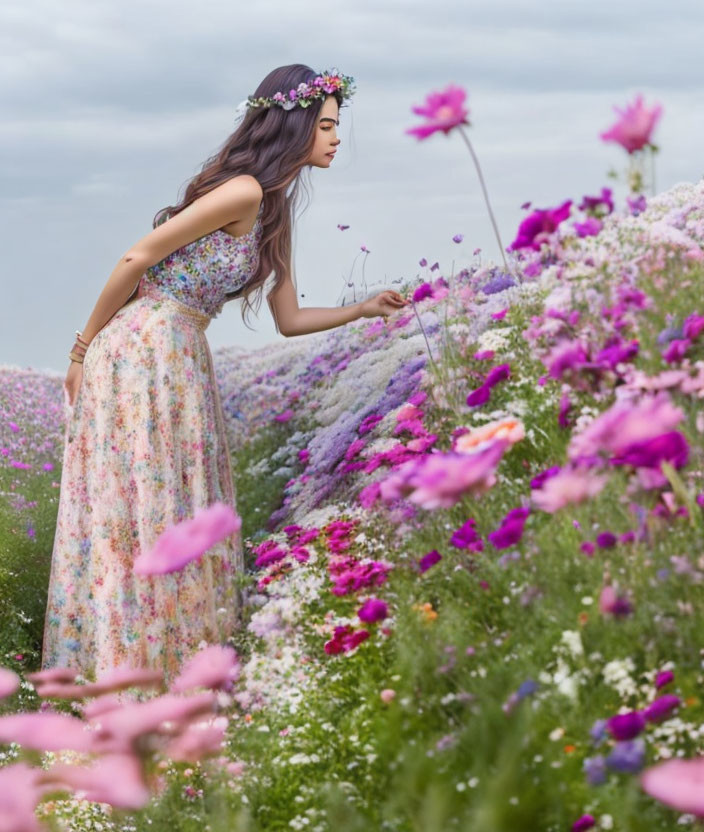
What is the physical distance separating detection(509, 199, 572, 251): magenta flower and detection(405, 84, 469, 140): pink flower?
0.39 metres

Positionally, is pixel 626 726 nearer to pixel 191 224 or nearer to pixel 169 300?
pixel 191 224

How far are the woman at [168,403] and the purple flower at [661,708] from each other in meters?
3.09

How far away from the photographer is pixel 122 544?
5527 millimetres

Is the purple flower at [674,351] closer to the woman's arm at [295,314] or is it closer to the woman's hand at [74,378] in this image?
the woman's arm at [295,314]

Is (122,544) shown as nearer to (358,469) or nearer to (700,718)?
(358,469)

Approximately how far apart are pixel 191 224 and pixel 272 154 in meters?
0.63

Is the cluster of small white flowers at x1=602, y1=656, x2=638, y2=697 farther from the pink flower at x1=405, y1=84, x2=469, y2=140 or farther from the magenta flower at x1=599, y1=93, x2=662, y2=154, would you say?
the pink flower at x1=405, y1=84, x2=469, y2=140

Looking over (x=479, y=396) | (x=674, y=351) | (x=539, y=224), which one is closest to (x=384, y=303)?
(x=479, y=396)

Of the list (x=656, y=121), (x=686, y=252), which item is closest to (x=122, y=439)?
(x=686, y=252)

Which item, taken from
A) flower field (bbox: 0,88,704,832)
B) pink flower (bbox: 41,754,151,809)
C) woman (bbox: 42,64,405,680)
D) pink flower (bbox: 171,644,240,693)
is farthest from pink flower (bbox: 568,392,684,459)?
woman (bbox: 42,64,405,680)

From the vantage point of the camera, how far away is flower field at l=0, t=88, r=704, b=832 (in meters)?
2.53

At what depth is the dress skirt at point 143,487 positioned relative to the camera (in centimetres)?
546

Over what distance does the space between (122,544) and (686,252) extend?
Result: 3.08 metres

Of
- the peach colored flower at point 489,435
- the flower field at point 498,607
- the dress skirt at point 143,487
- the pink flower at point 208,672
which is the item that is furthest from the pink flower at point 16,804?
the dress skirt at point 143,487
